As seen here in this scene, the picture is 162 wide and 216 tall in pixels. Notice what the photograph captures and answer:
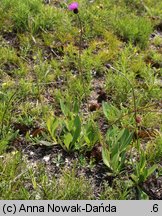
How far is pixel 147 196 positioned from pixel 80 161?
1.84ft

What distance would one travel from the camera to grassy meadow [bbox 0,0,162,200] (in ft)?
8.67

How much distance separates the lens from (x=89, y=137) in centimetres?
282

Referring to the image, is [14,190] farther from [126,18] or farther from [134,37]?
[126,18]

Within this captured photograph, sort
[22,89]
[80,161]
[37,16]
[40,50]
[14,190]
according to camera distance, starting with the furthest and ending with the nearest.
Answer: [37,16], [40,50], [22,89], [80,161], [14,190]

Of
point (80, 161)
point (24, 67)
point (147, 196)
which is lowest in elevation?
point (24, 67)

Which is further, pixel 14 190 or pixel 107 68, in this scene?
pixel 107 68

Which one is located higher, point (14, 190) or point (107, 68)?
point (107, 68)

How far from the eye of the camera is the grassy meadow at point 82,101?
2.64 metres

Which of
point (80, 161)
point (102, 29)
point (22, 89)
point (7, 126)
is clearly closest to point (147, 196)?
point (80, 161)

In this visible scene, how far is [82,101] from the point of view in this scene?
344 centimetres

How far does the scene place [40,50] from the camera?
3.98 m

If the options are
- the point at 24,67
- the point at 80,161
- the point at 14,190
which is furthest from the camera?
the point at 24,67

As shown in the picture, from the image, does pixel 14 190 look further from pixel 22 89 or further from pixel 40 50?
pixel 40 50

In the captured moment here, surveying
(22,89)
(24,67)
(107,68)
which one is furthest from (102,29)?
(22,89)
